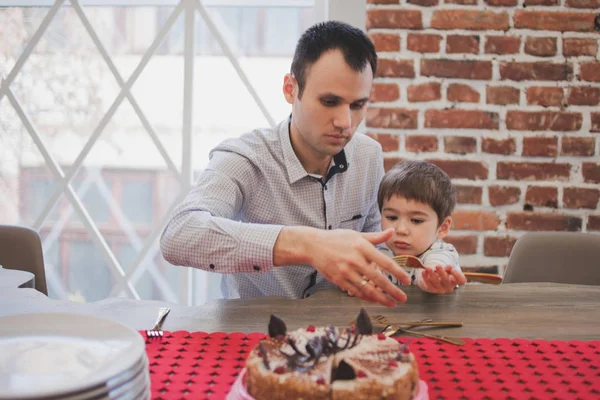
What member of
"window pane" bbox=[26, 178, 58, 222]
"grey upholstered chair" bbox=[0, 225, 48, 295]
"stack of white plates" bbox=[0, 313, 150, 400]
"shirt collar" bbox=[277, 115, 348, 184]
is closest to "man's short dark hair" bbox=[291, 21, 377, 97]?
"shirt collar" bbox=[277, 115, 348, 184]

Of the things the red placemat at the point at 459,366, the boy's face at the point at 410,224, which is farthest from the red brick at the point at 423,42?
the red placemat at the point at 459,366

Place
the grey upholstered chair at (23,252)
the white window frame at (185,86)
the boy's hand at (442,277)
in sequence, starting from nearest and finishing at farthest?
1. the boy's hand at (442,277)
2. the grey upholstered chair at (23,252)
3. the white window frame at (185,86)

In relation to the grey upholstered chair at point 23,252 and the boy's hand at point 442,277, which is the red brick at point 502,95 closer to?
the boy's hand at point 442,277

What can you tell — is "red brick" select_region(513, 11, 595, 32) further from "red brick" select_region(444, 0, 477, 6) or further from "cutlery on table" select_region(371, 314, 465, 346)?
"cutlery on table" select_region(371, 314, 465, 346)

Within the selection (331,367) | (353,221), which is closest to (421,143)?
(353,221)

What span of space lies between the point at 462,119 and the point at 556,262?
661mm

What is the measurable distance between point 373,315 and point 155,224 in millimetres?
1853

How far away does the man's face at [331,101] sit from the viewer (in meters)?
1.65

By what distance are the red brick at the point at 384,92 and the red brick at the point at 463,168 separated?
274mm

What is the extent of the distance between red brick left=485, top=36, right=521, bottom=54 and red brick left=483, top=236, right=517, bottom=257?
655mm

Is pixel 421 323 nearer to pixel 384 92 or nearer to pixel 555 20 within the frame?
pixel 384 92

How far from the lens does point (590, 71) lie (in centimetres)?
227

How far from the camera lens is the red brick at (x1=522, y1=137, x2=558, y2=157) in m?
2.29

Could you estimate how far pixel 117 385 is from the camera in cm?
67
